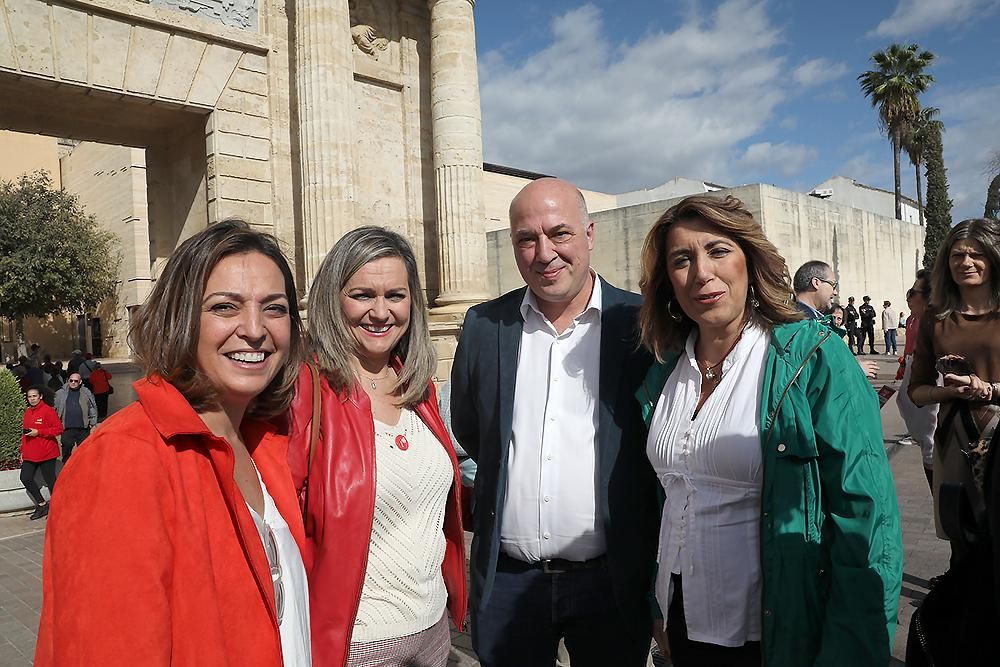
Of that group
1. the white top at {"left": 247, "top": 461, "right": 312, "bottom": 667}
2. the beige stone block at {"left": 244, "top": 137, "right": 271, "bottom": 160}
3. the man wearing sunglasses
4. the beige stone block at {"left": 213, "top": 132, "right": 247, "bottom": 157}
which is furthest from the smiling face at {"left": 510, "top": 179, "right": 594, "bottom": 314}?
the man wearing sunglasses

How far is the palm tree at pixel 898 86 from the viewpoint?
35.5m

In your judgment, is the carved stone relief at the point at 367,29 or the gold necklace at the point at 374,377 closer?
the gold necklace at the point at 374,377

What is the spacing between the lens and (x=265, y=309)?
1688 mm

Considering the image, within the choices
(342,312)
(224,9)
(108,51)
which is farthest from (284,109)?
(342,312)

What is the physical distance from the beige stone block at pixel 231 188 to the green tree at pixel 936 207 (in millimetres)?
26362

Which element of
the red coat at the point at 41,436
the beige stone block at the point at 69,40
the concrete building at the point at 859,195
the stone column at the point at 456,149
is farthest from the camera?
the concrete building at the point at 859,195

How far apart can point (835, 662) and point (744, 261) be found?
1156 millimetres

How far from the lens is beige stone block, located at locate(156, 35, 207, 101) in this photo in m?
7.95

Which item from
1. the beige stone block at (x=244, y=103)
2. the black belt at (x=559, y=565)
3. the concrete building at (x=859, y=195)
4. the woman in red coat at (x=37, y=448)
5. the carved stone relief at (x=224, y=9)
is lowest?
the woman in red coat at (x=37, y=448)

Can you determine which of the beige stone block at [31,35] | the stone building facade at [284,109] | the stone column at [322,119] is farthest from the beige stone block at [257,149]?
the beige stone block at [31,35]

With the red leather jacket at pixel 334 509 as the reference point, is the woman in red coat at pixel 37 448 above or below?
below

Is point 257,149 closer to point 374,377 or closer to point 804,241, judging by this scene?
point 374,377

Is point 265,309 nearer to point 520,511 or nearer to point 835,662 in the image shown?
point 520,511

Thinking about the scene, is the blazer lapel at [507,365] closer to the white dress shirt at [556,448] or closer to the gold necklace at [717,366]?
the white dress shirt at [556,448]
